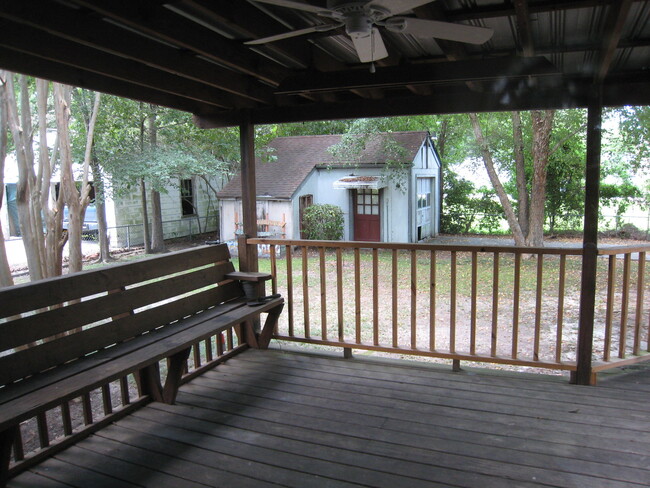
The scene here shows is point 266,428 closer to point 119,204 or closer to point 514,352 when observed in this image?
point 514,352

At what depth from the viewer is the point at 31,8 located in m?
2.02

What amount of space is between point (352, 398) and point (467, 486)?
1.05 m

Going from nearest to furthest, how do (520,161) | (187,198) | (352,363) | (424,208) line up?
1. (352,363)
2. (520,161)
3. (424,208)
4. (187,198)

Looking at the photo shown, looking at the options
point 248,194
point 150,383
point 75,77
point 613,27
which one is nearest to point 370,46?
point 613,27

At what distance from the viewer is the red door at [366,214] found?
1374 centimetres

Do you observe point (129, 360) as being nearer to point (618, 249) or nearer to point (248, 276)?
point (248, 276)

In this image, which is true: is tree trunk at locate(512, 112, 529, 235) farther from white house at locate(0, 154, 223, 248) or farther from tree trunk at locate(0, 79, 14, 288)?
tree trunk at locate(0, 79, 14, 288)

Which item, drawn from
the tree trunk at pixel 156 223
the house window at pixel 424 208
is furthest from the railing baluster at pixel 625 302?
the tree trunk at pixel 156 223

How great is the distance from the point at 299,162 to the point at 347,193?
176 centimetres

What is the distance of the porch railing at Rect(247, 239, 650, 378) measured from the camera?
3.28 m

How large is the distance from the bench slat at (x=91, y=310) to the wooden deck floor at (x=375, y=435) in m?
0.66

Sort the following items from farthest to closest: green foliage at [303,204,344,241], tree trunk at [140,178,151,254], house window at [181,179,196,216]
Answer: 1. house window at [181,179,196,216]
2. green foliage at [303,204,344,241]
3. tree trunk at [140,178,151,254]

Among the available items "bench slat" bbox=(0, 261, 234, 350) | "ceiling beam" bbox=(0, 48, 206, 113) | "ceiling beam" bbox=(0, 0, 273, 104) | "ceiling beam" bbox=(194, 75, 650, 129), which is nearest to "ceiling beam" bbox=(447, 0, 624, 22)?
"ceiling beam" bbox=(194, 75, 650, 129)

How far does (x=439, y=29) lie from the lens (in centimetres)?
215
